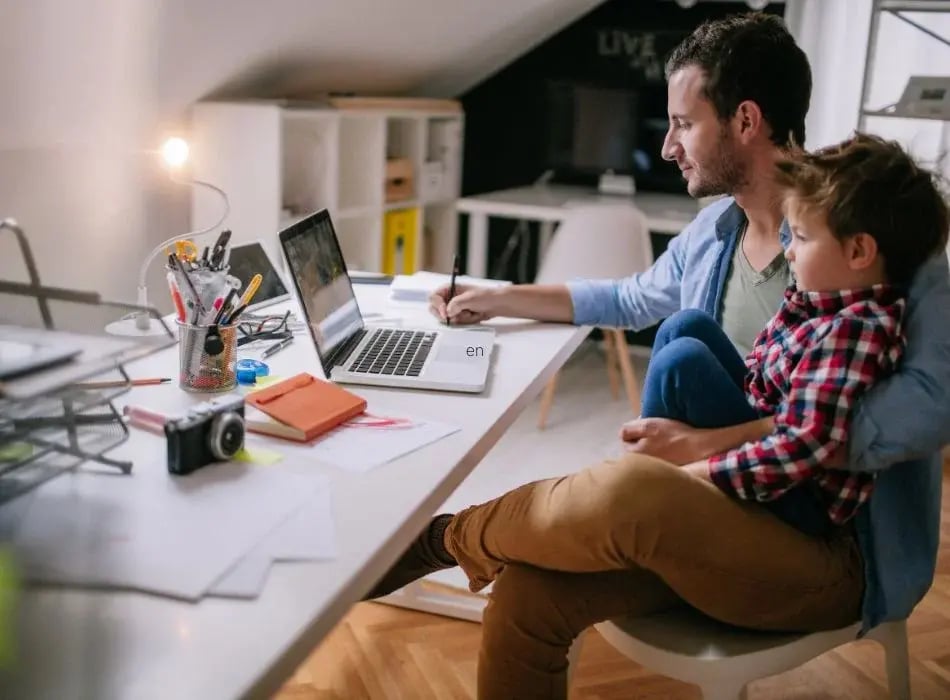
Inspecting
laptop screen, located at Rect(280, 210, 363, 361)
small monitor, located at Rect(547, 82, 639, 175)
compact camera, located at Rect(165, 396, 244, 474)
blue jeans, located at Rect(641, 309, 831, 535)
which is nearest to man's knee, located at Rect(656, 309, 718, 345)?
blue jeans, located at Rect(641, 309, 831, 535)

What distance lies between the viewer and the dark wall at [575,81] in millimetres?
4059

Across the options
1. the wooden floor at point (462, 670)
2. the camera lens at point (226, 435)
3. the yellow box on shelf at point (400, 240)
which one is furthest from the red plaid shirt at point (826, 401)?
the yellow box on shelf at point (400, 240)

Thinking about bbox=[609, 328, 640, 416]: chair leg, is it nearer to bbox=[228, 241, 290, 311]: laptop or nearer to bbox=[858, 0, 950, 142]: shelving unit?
bbox=[858, 0, 950, 142]: shelving unit

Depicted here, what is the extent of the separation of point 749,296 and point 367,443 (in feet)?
2.59

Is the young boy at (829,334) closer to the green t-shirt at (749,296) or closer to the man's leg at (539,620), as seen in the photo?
the man's leg at (539,620)

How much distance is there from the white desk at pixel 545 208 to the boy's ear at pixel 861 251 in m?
2.26

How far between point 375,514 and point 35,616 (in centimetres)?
35

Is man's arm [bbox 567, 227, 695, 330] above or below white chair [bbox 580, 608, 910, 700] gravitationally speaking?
above

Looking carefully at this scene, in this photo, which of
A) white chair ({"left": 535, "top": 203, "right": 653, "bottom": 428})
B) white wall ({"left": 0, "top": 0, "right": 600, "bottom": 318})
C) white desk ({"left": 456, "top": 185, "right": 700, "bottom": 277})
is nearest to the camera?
white wall ({"left": 0, "top": 0, "right": 600, "bottom": 318})

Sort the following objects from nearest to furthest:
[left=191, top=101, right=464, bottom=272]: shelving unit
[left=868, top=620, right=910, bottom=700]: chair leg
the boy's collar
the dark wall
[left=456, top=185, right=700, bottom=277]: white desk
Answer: [left=868, top=620, right=910, bottom=700]: chair leg < the boy's collar < [left=191, top=101, right=464, bottom=272]: shelving unit < [left=456, top=185, right=700, bottom=277]: white desk < the dark wall

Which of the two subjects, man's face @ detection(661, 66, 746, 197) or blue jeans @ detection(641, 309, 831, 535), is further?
man's face @ detection(661, 66, 746, 197)

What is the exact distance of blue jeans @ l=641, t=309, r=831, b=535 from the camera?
127 cm

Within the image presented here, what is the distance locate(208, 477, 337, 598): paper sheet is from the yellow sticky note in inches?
4.7

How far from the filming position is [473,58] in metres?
3.95
